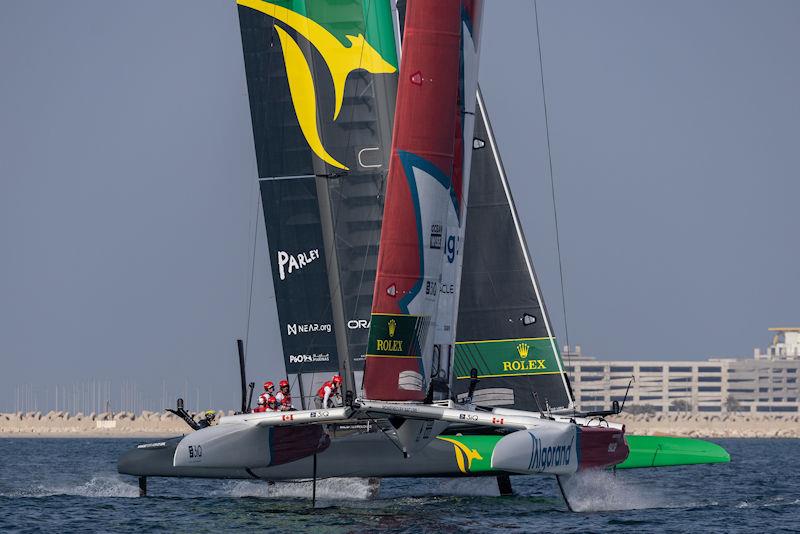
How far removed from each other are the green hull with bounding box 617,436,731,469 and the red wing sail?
612cm

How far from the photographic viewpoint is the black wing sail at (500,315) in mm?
24188

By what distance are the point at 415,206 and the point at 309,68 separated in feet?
18.1

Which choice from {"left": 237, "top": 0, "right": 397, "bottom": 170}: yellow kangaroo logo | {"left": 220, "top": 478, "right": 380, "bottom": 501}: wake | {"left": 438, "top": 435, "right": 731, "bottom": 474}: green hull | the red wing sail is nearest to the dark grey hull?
{"left": 438, "top": 435, "right": 731, "bottom": 474}: green hull

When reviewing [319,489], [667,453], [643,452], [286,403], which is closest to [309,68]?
[286,403]

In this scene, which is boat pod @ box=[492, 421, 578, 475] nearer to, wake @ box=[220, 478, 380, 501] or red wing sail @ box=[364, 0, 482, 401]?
red wing sail @ box=[364, 0, 482, 401]

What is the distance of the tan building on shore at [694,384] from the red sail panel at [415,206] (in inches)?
5110

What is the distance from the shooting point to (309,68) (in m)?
23.3

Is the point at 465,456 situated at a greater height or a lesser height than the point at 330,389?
lesser

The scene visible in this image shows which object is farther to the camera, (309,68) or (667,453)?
(667,453)

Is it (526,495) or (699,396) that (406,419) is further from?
(699,396)

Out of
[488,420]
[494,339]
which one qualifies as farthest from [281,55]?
[488,420]

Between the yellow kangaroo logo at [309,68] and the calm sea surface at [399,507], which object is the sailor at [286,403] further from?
the yellow kangaroo logo at [309,68]

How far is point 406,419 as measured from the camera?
19.1 m

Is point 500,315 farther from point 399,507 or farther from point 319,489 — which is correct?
point 399,507
